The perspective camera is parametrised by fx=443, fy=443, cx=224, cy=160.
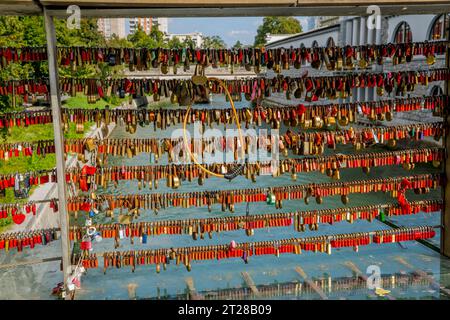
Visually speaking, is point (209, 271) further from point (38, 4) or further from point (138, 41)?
point (138, 41)

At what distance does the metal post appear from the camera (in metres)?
5.48

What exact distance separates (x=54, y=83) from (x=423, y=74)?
17.8ft

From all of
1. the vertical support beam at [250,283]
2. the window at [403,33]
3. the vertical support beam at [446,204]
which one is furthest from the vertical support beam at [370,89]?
the vertical support beam at [250,283]

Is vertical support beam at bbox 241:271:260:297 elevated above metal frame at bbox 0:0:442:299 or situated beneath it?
situated beneath

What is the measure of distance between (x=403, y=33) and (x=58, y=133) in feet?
85.5

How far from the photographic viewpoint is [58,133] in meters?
5.78

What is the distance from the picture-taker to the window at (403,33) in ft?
86.1

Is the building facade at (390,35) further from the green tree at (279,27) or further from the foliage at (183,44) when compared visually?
the green tree at (279,27)

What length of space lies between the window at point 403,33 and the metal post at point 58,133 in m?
25.0

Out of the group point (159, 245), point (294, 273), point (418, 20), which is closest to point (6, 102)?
point (159, 245)

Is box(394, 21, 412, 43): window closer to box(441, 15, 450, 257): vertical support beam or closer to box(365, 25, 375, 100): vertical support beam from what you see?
box(365, 25, 375, 100): vertical support beam

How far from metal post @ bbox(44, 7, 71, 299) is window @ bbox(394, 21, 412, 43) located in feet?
81.9

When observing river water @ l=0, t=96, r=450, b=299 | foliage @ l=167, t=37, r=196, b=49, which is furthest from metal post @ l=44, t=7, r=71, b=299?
foliage @ l=167, t=37, r=196, b=49

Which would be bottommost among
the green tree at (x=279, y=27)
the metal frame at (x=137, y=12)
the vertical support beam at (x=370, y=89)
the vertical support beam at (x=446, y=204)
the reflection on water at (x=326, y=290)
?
the reflection on water at (x=326, y=290)
